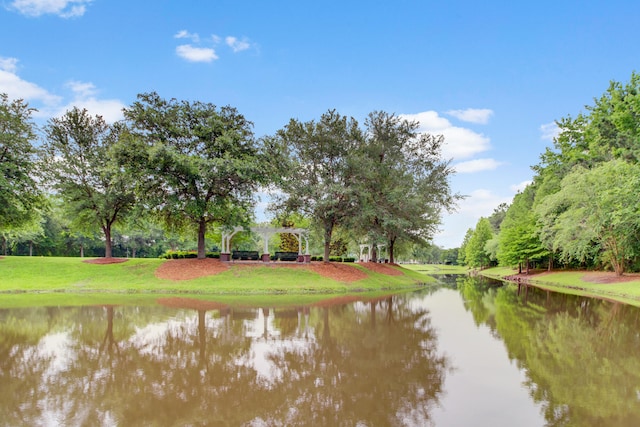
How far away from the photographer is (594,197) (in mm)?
31359

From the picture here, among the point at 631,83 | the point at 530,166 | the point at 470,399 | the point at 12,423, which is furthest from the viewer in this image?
the point at 530,166

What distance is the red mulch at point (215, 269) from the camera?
24859 mm

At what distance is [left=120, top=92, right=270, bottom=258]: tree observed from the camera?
2453 cm

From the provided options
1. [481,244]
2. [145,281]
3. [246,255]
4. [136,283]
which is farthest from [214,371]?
[481,244]

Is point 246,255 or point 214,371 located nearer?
point 214,371

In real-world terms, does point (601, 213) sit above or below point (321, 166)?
below

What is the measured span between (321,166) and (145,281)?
48.4 feet

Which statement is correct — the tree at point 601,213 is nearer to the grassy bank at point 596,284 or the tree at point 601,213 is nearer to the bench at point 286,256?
the grassy bank at point 596,284

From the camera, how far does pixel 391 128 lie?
35156 mm

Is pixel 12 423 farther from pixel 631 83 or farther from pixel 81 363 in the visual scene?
pixel 631 83

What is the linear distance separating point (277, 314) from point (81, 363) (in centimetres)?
774

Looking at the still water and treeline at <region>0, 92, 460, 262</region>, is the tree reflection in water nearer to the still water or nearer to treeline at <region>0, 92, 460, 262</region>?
the still water

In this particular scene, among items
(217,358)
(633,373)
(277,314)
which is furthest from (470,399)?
(277,314)

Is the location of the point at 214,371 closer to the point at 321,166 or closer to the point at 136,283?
the point at 136,283
